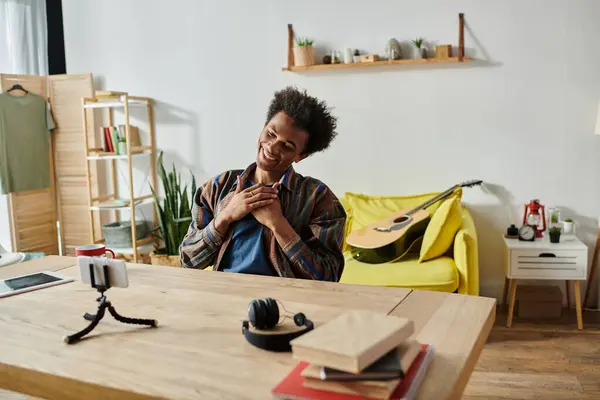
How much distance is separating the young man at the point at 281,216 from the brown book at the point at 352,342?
77 cm

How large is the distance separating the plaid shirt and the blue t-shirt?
2 centimetres

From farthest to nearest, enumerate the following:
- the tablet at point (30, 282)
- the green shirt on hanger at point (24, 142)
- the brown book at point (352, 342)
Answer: the green shirt on hanger at point (24, 142) < the tablet at point (30, 282) < the brown book at point (352, 342)

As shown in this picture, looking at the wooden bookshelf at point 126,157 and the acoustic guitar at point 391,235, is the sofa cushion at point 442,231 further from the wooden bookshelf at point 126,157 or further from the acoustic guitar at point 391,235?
the wooden bookshelf at point 126,157

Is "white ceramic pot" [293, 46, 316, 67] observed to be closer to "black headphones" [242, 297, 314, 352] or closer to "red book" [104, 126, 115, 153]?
"red book" [104, 126, 115, 153]

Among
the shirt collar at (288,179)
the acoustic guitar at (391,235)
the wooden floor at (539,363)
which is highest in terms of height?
the shirt collar at (288,179)

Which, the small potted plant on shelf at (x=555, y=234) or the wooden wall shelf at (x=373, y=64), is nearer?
the small potted plant on shelf at (x=555, y=234)

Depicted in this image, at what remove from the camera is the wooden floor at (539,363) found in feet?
8.22

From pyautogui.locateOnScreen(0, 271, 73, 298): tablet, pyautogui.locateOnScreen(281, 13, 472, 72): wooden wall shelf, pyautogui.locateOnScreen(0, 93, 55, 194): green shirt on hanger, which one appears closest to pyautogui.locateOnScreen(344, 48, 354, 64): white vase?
pyautogui.locateOnScreen(281, 13, 472, 72): wooden wall shelf

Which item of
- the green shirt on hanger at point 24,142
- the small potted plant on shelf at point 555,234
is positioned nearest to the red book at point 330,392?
the small potted plant on shelf at point 555,234

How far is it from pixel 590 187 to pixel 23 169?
13.1ft

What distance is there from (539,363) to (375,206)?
137 cm

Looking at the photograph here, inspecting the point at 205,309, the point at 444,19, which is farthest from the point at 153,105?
the point at 205,309

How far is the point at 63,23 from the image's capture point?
15.6ft

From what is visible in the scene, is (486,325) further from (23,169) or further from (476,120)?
(23,169)
